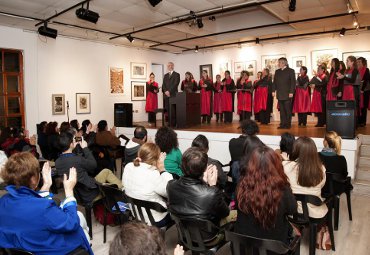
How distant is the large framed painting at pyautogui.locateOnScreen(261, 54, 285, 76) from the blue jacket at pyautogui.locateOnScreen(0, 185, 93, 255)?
33.1 feet

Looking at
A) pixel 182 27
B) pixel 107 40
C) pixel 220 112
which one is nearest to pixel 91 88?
pixel 107 40

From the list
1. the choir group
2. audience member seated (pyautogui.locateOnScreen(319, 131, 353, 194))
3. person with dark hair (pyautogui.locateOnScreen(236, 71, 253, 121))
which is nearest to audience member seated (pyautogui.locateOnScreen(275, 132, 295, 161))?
audience member seated (pyautogui.locateOnScreen(319, 131, 353, 194))

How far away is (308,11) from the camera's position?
7387 mm

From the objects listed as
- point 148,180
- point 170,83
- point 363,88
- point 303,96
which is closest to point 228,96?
point 170,83

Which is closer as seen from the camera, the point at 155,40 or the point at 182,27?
the point at 182,27

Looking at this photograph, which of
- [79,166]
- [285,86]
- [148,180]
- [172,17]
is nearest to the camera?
[148,180]

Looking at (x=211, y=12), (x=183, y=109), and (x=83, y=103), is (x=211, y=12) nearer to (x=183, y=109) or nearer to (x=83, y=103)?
(x=183, y=109)

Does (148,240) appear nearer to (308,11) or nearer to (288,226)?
(288,226)

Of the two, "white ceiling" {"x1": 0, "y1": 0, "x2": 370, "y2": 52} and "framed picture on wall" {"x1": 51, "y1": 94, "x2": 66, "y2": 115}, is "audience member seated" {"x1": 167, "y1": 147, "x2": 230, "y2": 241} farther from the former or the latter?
"framed picture on wall" {"x1": 51, "y1": 94, "x2": 66, "y2": 115}

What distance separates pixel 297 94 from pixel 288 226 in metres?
7.05

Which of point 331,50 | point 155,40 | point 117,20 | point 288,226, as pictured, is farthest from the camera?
point 155,40

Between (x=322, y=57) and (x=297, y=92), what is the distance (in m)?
2.40

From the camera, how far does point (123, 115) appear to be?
9625mm

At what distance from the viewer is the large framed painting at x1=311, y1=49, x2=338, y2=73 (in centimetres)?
970
